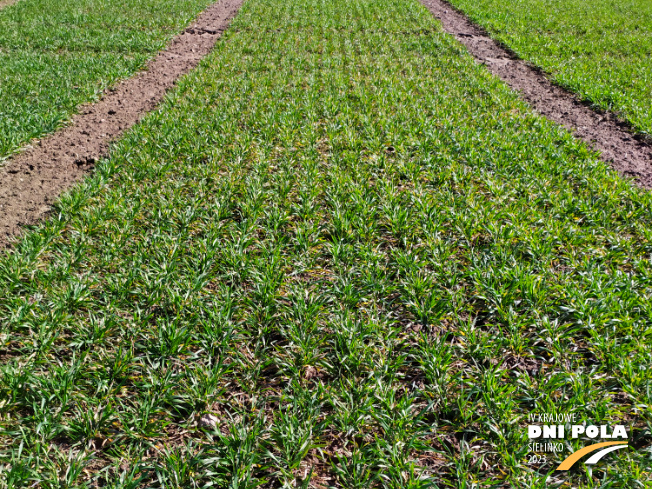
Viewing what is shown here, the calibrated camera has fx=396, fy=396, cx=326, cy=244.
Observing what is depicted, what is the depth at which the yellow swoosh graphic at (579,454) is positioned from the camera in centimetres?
221

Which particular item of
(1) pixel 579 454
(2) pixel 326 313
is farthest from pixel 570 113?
(1) pixel 579 454

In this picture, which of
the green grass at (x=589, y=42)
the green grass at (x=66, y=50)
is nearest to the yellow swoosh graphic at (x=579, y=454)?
the green grass at (x=589, y=42)

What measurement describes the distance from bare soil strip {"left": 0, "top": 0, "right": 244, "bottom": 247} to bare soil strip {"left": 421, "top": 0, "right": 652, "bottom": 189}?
7239 millimetres

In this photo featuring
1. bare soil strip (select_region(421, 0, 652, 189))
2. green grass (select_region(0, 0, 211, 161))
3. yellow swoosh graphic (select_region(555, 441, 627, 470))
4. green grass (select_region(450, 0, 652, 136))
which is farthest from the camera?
green grass (select_region(450, 0, 652, 136))

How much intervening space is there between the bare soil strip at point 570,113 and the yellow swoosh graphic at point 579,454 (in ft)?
13.5

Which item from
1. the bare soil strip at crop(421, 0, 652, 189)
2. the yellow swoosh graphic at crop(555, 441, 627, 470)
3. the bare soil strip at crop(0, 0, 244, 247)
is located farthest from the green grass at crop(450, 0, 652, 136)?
the bare soil strip at crop(0, 0, 244, 247)

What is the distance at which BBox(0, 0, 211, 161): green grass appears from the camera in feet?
21.2

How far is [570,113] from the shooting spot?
7148 mm

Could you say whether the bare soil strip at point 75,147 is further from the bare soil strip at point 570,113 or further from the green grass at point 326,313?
the bare soil strip at point 570,113

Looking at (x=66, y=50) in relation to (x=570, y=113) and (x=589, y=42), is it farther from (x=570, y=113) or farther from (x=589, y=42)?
(x=589, y=42)

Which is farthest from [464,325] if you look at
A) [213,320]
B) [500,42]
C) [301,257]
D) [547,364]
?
[500,42]

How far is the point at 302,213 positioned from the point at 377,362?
2066 mm

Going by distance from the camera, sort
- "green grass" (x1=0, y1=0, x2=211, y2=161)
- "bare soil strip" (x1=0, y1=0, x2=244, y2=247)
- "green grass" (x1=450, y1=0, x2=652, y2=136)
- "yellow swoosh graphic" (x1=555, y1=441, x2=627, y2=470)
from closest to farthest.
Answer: "yellow swoosh graphic" (x1=555, y1=441, x2=627, y2=470), "bare soil strip" (x1=0, y1=0, x2=244, y2=247), "green grass" (x1=0, y1=0, x2=211, y2=161), "green grass" (x1=450, y1=0, x2=652, y2=136)

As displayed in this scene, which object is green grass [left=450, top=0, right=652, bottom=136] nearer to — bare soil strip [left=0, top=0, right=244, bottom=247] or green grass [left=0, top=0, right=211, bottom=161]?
bare soil strip [left=0, top=0, right=244, bottom=247]
